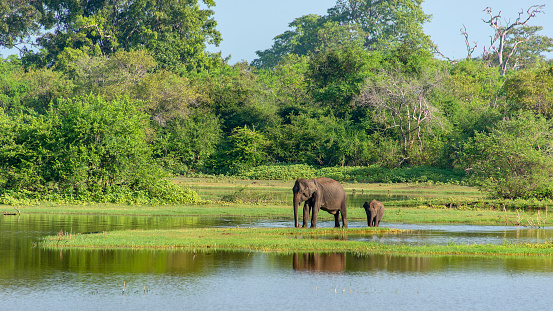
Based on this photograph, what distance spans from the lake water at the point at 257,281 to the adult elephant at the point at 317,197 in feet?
19.3

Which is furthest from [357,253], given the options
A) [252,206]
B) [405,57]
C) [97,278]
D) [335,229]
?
[405,57]

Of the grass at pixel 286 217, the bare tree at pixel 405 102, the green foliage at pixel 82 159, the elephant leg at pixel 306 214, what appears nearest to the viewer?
the grass at pixel 286 217

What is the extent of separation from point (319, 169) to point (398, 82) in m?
11.9

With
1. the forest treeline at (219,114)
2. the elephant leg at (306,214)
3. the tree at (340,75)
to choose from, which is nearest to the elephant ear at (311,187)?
the elephant leg at (306,214)

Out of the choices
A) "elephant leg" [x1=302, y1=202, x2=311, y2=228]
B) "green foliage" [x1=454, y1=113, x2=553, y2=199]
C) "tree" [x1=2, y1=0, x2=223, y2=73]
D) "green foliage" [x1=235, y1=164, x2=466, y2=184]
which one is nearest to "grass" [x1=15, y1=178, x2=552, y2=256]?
"elephant leg" [x1=302, y1=202, x2=311, y2=228]

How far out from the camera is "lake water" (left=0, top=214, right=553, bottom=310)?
48.4ft

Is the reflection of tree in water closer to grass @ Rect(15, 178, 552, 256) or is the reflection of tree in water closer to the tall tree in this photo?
grass @ Rect(15, 178, 552, 256)

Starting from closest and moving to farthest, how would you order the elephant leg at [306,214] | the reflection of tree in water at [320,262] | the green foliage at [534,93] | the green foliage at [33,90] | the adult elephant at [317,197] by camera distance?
the reflection of tree in water at [320,262], the adult elephant at [317,197], the elephant leg at [306,214], the green foliage at [534,93], the green foliage at [33,90]

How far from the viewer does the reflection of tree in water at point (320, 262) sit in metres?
18.8

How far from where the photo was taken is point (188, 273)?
17656 millimetres

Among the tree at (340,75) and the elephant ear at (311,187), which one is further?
the tree at (340,75)

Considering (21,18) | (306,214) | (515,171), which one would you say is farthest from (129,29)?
(306,214)

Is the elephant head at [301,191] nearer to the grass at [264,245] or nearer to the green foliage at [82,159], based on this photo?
the grass at [264,245]

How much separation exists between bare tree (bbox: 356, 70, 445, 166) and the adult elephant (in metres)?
37.1
